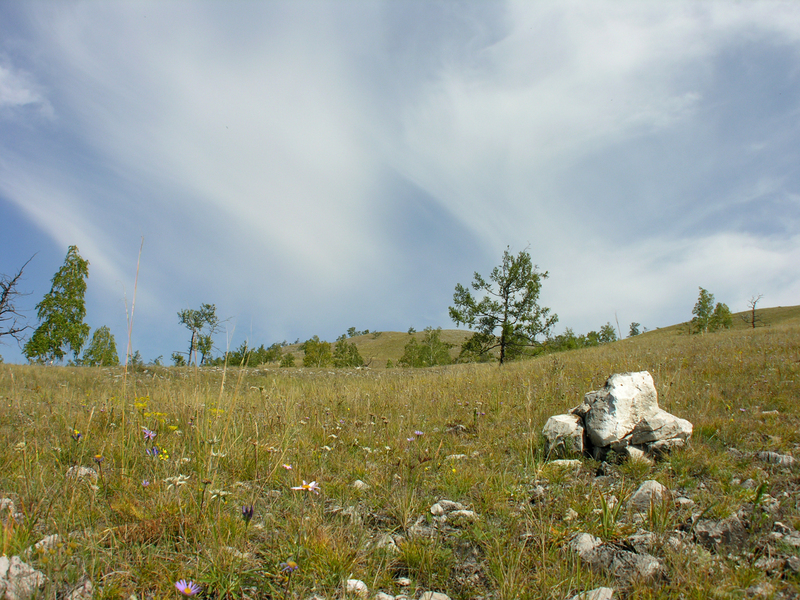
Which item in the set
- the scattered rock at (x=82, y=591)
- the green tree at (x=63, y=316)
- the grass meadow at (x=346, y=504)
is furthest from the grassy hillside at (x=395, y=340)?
the scattered rock at (x=82, y=591)

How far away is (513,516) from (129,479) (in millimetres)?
2713

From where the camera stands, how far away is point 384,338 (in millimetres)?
130375

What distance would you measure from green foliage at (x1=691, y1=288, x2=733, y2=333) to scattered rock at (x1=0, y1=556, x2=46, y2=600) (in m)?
63.1

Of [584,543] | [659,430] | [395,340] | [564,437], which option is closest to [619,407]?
[659,430]

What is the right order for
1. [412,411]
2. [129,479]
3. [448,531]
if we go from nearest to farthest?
[448,531]
[129,479]
[412,411]

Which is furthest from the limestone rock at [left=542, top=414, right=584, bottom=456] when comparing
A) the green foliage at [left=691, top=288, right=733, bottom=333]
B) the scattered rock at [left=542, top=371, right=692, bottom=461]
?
the green foliage at [left=691, top=288, right=733, bottom=333]

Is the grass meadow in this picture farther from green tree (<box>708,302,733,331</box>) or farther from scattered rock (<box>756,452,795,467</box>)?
green tree (<box>708,302,733,331</box>)

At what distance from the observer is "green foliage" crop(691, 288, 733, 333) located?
169 ft

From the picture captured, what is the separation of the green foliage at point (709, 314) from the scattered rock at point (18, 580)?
63.1 m

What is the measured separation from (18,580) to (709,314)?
69.3 metres

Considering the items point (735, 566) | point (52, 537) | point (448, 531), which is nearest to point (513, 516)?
point (448, 531)

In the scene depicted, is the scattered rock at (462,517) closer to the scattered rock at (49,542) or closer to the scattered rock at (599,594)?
the scattered rock at (599,594)

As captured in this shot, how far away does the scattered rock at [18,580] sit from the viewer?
1.63 m

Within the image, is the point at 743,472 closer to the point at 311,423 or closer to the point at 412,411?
the point at 412,411
